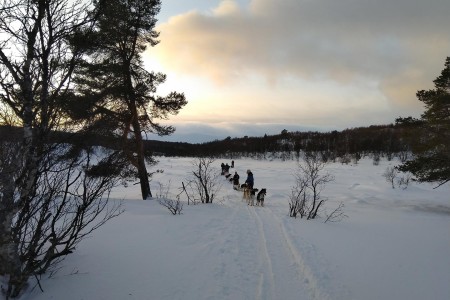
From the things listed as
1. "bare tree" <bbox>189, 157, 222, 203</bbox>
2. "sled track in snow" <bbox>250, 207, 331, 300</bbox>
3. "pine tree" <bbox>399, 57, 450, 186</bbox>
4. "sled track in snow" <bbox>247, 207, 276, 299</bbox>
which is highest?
"pine tree" <bbox>399, 57, 450, 186</bbox>

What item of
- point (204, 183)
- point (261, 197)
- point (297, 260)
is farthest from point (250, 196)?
point (297, 260)

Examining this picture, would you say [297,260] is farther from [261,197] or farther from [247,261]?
[261,197]

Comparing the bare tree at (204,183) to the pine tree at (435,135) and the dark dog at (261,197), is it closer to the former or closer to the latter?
the dark dog at (261,197)

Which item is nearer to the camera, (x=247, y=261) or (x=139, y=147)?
(x=247, y=261)

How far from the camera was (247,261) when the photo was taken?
22.4ft

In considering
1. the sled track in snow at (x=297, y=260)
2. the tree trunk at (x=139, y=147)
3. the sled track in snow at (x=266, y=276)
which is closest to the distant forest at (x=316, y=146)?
the tree trunk at (x=139, y=147)

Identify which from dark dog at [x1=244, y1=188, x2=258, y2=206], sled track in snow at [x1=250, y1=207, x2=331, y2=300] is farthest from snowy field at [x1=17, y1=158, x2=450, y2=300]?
dark dog at [x1=244, y1=188, x2=258, y2=206]

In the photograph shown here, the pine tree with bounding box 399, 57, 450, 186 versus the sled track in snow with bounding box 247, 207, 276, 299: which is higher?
the pine tree with bounding box 399, 57, 450, 186

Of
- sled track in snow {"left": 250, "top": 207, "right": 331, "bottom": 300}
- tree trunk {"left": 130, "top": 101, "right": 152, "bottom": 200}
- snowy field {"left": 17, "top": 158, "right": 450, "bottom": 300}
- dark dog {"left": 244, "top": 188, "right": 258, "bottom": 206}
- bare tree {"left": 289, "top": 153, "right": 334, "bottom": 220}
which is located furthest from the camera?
dark dog {"left": 244, "top": 188, "right": 258, "bottom": 206}

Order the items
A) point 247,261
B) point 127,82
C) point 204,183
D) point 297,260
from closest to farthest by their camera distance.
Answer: point 247,261, point 297,260, point 127,82, point 204,183

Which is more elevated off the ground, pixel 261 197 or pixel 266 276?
pixel 261 197

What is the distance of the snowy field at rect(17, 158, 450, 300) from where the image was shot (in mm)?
5387

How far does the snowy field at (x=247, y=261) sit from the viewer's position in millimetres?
5387

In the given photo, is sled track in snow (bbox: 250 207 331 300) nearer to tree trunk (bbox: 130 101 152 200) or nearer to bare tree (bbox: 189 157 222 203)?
bare tree (bbox: 189 157 222 203)
